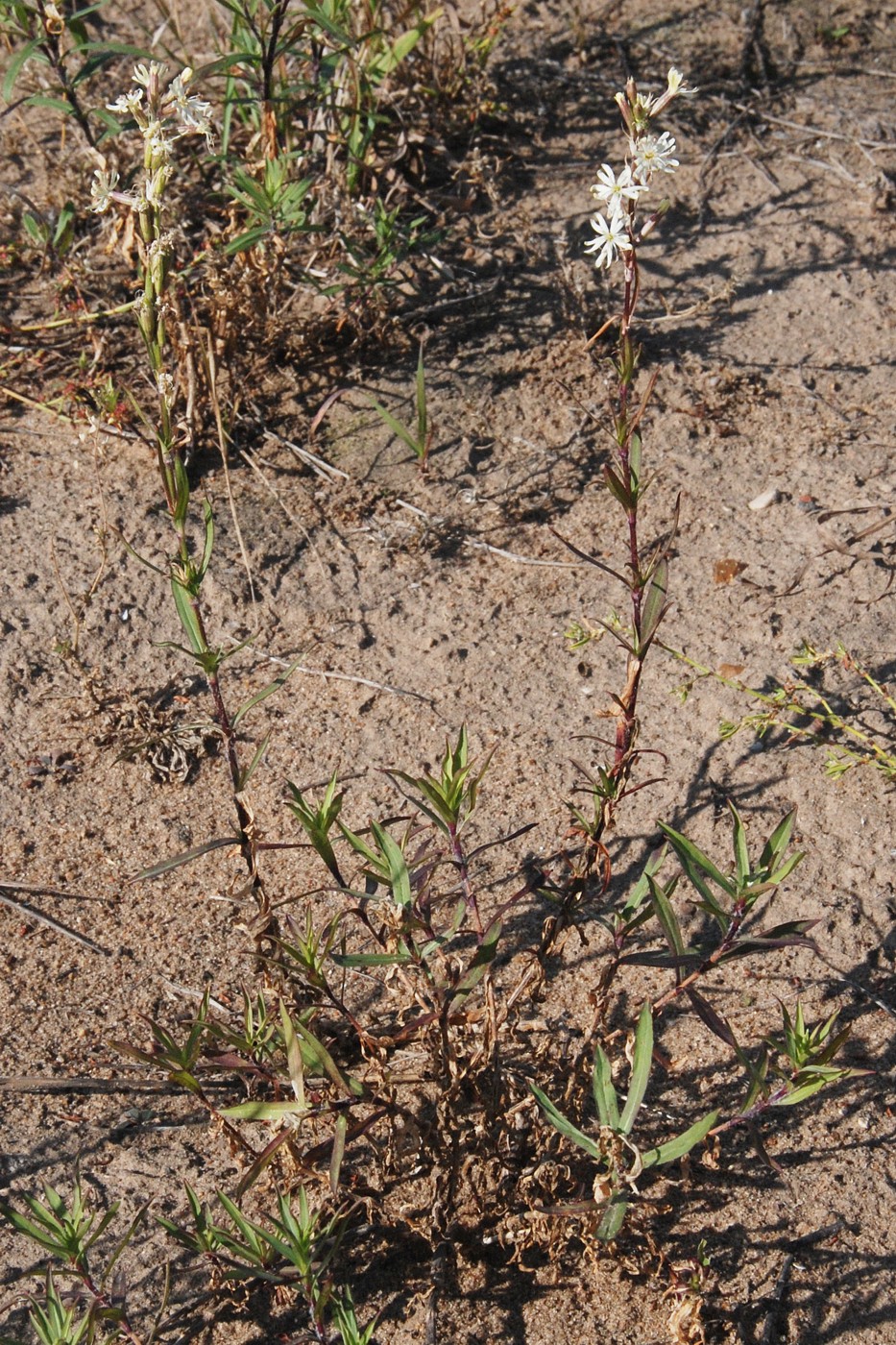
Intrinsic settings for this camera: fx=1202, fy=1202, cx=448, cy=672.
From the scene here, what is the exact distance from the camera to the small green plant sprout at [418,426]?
3.30 m

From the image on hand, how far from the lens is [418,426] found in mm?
3469

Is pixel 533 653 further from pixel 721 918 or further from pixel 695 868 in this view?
pixel 721 918

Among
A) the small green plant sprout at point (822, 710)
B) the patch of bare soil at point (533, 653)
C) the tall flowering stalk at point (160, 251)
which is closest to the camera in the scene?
the tall flowering stalk at point (160, 251)

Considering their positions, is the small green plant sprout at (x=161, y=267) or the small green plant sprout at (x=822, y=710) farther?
the small green plant sprout at (x=822, y=710)

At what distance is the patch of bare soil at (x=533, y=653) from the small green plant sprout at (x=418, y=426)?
1.8 inches

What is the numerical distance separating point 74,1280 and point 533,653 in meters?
1.73

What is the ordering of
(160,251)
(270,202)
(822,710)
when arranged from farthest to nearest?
(270,202)
(822,710)
(160,251)

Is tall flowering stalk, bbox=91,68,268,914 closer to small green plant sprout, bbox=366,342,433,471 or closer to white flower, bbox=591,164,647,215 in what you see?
white flower, bbox=591,164,647,215

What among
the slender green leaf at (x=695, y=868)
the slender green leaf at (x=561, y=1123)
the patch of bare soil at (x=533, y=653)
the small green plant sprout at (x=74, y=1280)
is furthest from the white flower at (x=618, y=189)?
the small green plant sprout at (x=74, y=1280)

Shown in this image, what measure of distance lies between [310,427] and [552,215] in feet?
3.94

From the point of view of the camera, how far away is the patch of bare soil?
2.30m

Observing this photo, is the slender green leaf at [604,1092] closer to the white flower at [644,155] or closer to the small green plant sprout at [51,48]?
the white flower at [644,155]

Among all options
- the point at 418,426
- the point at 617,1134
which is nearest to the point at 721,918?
the point at 617,1134

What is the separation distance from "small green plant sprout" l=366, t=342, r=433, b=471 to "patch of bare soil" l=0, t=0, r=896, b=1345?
0.05 metres
